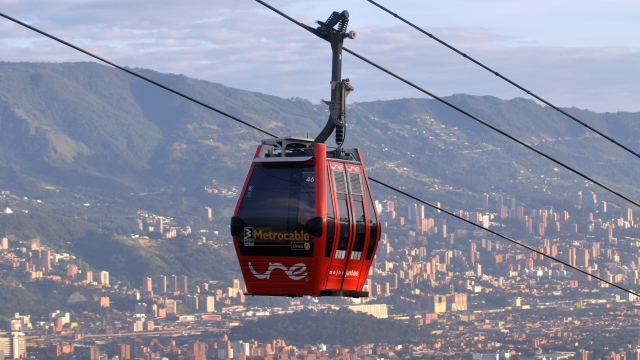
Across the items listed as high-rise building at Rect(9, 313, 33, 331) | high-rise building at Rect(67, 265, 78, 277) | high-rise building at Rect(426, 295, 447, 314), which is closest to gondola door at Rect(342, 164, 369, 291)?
high-rise building at Rect(9, 313, 33, 331)

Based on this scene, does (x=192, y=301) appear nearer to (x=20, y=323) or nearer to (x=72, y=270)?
(x=20, y=323)

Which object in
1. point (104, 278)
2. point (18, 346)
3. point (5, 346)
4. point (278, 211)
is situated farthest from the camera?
point (104, 278)

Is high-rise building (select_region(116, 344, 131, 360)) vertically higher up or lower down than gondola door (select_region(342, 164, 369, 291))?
lower down

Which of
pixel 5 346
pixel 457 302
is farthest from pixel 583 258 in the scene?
pixel 5 346

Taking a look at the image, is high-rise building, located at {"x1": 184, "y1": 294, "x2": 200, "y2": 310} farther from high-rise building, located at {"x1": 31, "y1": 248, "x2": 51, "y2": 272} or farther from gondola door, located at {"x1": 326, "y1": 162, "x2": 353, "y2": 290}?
gondola door, located at {"x1": 326, "y1": 162, "x2": 353, "y2": 290}

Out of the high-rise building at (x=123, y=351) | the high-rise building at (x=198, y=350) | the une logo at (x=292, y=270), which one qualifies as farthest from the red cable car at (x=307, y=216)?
the high-rise building at (x=123, y=351)

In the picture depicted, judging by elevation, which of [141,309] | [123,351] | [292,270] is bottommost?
[123,351]

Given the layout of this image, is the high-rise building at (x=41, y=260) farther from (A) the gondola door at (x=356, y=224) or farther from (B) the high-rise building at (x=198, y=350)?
(A) the gondola door at (x=356, y=224)
